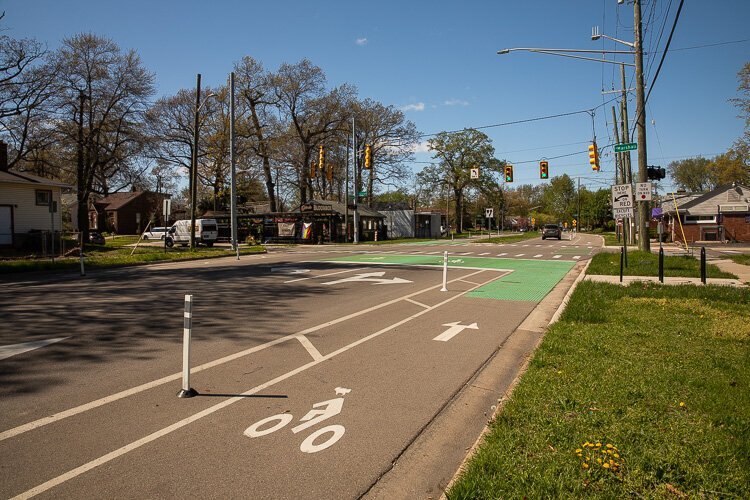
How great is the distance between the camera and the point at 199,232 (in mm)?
39344

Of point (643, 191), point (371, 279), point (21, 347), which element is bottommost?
point (21, 347)

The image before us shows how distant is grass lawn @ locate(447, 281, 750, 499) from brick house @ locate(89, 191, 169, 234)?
71.2 meters

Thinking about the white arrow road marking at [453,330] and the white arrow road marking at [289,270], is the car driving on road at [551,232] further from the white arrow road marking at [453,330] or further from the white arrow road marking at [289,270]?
the white arrow road marking at [453,330]

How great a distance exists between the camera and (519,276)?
1697cm

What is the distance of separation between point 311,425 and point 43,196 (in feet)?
105

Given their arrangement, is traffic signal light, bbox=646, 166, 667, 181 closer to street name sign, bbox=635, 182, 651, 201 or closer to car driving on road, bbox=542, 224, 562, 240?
street name sign, bbox=635, 182, 651, 201

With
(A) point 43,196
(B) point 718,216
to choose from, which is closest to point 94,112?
(A) point 43,196

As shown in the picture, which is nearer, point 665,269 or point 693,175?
point 665,269

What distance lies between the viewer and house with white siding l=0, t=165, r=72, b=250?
2722cm

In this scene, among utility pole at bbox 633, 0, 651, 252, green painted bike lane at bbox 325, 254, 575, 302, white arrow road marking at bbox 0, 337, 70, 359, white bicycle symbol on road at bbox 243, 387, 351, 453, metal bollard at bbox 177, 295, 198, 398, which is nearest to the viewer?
white bicycle symbol on road at bbox 243, 387, 351, 453

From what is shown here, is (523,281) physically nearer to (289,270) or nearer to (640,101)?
(289,270)

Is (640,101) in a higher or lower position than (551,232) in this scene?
higher

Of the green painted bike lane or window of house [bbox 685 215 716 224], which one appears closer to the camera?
the green painted bike lane

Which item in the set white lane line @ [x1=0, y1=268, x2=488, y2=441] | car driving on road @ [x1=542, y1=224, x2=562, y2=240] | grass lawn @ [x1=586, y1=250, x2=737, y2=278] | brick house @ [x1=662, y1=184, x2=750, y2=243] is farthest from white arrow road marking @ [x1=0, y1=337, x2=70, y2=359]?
car driving on road @ [x1=542, y1=224, x2=562, y2=240]
